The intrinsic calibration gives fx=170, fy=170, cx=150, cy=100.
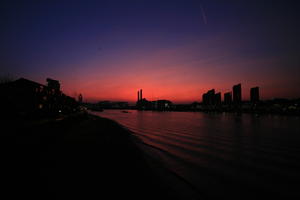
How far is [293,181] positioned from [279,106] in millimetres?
228337

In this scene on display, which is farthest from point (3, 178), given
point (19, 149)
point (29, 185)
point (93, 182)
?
point (19, 149)

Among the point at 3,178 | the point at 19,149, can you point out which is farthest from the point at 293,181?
the point at 19,149

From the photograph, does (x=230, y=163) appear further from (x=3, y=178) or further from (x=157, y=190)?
(x=3, y=178)

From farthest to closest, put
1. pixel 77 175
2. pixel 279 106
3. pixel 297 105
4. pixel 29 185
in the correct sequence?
pixel 279 106 → pixel 297 105 → pixel 77 175 → pixel 29 185

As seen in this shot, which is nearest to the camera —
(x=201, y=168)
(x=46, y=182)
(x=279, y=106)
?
(x=46, y=182)

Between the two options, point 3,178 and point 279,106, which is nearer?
point 3,178

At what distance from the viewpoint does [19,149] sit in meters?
11.8

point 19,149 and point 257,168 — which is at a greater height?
point 19,149

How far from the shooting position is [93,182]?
24.6 feet

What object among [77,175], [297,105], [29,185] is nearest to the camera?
[29,185]

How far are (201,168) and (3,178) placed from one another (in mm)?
10009

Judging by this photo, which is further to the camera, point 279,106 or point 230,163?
point 279,106

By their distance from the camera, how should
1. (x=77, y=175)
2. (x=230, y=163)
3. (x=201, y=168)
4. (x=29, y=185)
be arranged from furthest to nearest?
(x=230, y=163)
(x=201, y=168)
(x=77, y=175)
(x=29, y=185)

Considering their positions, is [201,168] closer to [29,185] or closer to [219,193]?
[219,193]
